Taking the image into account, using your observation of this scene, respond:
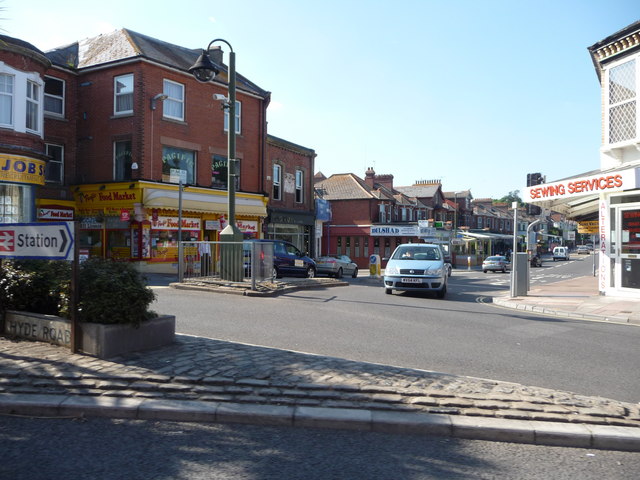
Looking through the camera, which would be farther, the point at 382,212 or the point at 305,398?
the point at 382,212

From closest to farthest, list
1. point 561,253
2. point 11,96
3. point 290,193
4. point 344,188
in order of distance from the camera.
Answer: point 11,96 < point 290,193 < point 344,188 < point 561,253

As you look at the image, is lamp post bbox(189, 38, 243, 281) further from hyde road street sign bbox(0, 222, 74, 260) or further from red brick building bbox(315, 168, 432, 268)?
red brick building bbox(315, 168, 432, 268)

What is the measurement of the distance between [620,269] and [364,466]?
13822 millimetres

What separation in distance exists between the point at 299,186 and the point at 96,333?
28851 mm

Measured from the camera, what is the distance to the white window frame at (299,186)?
3412cm

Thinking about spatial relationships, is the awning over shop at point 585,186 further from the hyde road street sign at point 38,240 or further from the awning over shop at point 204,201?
the awning over shop at point 204,201

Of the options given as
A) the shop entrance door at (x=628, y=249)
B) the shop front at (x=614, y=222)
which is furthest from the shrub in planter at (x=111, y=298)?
the shop entrance door at (x=628, y=249)

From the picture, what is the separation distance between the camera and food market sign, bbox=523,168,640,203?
516 inches

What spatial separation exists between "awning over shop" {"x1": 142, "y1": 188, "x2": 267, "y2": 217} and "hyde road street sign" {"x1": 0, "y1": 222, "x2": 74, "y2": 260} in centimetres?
1599

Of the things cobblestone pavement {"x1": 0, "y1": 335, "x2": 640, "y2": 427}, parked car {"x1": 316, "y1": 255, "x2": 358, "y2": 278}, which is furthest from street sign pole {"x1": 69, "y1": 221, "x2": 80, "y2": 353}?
parked car {"x1": 316, "y1": 255, "x2": 358, "y2": 278}

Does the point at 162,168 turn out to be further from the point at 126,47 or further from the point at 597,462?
the point at 597,462

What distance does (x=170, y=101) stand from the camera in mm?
23906

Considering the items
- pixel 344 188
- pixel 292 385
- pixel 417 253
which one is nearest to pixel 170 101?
pixel 417 253

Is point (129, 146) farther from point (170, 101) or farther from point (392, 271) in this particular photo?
point (392, 271)
